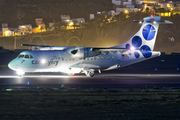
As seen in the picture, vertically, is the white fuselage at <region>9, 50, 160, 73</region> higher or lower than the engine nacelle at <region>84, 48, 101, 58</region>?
lower

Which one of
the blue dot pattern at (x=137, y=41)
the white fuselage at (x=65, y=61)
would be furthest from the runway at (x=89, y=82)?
the blue dot pattern at (x=137, y=41)

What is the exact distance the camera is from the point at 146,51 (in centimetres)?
3403

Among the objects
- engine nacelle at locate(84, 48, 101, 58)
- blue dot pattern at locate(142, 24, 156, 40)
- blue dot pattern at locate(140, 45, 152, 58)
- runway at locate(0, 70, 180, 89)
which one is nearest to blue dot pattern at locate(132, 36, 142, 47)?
blue dot pattern at locate(140, 45, 152, 58)

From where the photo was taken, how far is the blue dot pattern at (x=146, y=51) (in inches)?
1327

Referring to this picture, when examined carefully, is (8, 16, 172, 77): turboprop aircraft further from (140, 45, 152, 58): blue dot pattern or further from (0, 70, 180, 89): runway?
(0, 70, 180, 89): runway

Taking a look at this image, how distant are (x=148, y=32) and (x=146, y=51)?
8.69ft

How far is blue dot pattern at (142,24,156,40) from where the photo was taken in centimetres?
3475

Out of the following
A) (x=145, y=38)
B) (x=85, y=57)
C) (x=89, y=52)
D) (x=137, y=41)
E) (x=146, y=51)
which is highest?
(x=145, y=38)

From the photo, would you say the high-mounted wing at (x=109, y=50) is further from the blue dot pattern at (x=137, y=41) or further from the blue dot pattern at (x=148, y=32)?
the blue dot pattern at (x=148, y=32)

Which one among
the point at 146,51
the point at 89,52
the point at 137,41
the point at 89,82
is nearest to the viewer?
the point at 89,82

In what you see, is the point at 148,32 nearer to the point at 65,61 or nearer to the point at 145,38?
the point at 145,38

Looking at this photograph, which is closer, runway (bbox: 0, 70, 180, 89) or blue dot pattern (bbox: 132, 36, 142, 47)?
runway (bbox: 0, 70, 180, 89)

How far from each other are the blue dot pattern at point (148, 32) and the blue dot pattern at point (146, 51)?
46.5 inches

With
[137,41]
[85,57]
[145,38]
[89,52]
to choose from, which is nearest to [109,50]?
[89,52]
